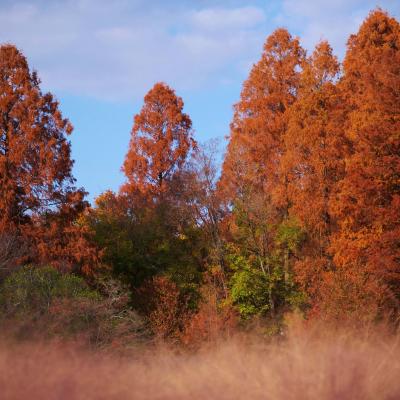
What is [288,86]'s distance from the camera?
3450cm

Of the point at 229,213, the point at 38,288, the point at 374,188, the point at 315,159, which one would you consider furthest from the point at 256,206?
the point at 38,288

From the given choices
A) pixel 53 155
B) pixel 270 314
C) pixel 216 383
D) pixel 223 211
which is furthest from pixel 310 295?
pixel 216 383

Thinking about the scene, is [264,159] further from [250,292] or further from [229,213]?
[250,292]

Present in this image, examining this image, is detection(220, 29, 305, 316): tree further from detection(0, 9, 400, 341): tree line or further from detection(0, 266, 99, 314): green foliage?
detection(0, 266, 99, 314): green foliage

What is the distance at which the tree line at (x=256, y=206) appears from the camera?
2361 cm

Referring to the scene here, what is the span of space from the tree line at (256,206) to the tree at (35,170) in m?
0.06

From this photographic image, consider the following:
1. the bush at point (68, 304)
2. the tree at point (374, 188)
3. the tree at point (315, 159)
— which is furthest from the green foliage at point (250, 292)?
the bush at point (68, 304)

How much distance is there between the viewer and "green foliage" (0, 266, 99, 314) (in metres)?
21.7

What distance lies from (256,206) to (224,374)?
24.0 meters

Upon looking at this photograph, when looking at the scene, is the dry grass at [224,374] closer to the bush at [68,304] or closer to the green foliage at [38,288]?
the bush at [68,304]

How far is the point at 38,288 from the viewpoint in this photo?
897 inches

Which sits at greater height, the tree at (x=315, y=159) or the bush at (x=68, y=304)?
the tree at (x=315, y=159)

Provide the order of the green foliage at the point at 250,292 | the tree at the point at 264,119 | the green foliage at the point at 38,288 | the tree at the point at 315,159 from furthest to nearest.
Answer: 1. the tree at the point at 264,119
2. the green foliage at the point at 250,292
3. the tree at the point at 315,159
4. the green foliage at the point at 38,288

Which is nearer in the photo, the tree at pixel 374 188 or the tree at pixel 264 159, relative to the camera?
the tree at pixel 374 188
